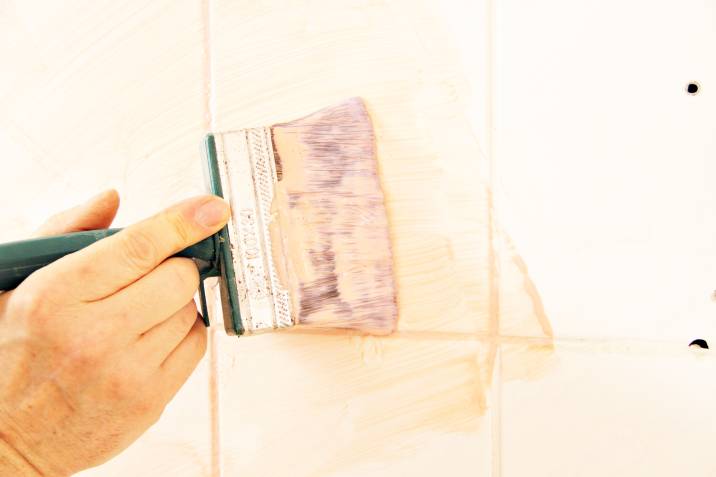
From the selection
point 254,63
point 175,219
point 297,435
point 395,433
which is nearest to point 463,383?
point 395,433

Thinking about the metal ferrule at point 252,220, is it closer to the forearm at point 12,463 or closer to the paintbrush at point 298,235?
the paintbrush at point 298,235

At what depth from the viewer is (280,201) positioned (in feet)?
2.44

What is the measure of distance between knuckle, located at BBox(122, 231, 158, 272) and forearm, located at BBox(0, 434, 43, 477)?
0.82 feet

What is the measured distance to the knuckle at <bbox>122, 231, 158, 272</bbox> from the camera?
62cm

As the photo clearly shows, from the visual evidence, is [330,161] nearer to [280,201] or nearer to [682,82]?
[280,201]

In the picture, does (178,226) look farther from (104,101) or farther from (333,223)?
(104,101)

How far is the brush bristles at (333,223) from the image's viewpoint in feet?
2.47

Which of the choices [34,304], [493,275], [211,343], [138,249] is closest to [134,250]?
[138,249]

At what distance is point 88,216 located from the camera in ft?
2.61

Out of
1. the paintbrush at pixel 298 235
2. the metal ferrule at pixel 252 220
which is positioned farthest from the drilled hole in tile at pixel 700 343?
the metal ferrule at pixel 252 220

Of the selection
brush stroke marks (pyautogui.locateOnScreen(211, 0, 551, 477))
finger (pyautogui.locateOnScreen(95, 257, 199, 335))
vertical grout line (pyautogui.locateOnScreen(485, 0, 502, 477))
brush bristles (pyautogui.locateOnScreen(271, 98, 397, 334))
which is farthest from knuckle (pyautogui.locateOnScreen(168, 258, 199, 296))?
vertical grout line (pyautogui.locateOnScreen(485, 0, 502, 477))

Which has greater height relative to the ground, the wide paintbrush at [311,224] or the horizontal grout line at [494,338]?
the wide paintbrush at [311,224]

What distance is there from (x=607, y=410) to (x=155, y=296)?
0.57 metres

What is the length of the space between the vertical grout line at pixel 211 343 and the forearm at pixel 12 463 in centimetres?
28
